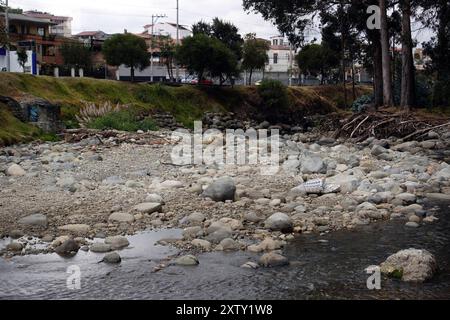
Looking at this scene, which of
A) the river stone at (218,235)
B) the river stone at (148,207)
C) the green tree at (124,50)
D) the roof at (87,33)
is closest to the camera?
the river stone at (218,235)

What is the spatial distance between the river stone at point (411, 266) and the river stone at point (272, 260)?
3.85 ft

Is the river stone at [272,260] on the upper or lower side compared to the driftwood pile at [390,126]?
lower

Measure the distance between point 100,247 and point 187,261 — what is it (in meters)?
1.28

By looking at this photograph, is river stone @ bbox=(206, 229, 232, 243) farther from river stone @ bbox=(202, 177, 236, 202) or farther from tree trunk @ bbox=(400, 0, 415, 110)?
tree trunk @ bbox=(400, 0, 415, 110)

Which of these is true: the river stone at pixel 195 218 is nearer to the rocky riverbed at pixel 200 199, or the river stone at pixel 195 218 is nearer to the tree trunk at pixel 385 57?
the rocky riverbed at pixel 200 199

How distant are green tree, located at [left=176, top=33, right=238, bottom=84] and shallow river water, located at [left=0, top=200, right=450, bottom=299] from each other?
102 feet

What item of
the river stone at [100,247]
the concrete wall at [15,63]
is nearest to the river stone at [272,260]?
the river stone at [100,247]

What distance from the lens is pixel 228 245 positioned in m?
8.27

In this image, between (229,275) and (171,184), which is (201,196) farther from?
(229,275)

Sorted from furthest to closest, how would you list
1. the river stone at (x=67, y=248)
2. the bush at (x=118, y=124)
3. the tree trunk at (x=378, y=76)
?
1. the tree trunk at (x=378, y=76)
2. the bush at (x=118, y=124)
3. the river stone at (x=67, y=248)

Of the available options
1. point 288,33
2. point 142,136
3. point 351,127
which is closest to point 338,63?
point 288,33

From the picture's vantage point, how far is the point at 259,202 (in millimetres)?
10891

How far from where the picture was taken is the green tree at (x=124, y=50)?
128 ft

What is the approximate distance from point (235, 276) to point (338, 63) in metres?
46.6
